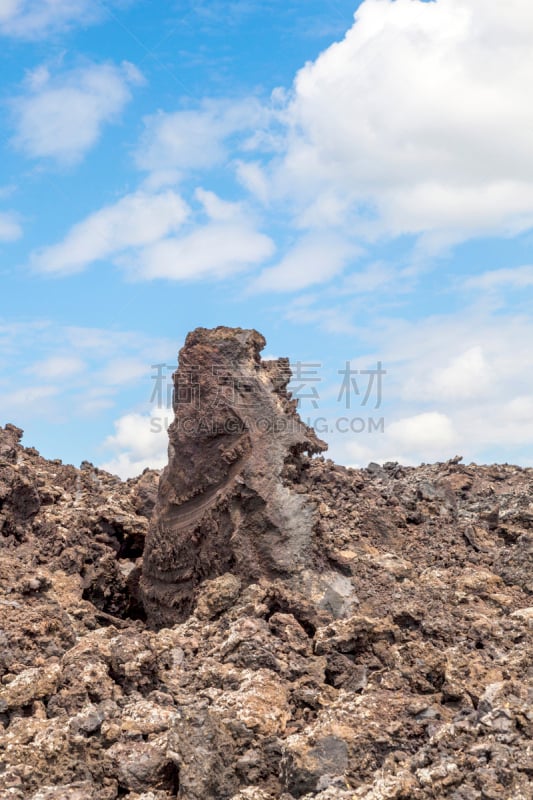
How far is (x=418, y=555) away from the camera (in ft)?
34.1

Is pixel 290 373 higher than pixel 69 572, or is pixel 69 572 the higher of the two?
pixel 290 373

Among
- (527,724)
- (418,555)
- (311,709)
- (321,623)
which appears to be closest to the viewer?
(527,724)

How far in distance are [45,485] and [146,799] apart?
8.50m

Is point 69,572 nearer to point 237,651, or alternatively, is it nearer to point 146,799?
point 237,651

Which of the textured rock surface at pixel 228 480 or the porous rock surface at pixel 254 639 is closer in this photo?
the porous rock surface at pixel 254 639

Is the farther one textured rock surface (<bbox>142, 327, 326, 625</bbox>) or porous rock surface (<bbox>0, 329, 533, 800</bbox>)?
textured rock surface (<bbox>142, 327, 326, 625</bbox>)

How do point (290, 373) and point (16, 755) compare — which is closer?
point (16, 755)

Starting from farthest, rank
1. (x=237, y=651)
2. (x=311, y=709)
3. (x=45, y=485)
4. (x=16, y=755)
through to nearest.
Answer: (x=45, y=485), (x=237, y=651), (x=311, y=709), (x=16, y=755)

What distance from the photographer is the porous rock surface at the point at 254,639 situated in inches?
181

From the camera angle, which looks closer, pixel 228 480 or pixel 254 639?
pixel 254 639

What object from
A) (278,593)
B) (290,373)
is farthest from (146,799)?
(290,373)

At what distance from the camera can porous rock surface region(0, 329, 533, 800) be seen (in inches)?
181

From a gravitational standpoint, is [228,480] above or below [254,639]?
above

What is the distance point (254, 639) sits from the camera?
A: 5992mm
